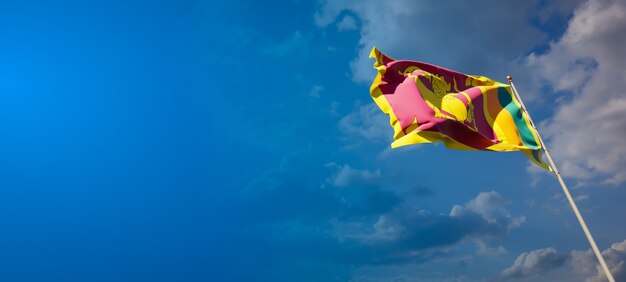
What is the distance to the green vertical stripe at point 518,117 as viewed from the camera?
67.2ft

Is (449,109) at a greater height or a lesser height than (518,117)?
greater

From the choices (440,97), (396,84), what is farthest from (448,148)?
(396,84)

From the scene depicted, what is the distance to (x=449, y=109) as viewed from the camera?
21.7 meters

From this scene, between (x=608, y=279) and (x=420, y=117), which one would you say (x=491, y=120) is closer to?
(x=420, y=117)

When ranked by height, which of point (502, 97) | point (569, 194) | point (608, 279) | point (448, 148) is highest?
point (502, 97)

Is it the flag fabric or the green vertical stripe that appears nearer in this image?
the flag fabric

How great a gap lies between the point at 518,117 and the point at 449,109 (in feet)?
10.6

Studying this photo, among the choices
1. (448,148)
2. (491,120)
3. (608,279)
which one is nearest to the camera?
(608,279)

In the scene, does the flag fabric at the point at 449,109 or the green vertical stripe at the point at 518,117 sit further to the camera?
the green vertical stripe at the point at 518,117

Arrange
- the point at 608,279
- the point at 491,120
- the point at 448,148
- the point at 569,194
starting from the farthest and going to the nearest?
the point at 491,120 → the point at 448,148 → the point at 569,194 → the point at 608,279

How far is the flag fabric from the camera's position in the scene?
19922 mm

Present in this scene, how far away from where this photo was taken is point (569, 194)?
57.1ft

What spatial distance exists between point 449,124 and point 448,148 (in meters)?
1.14

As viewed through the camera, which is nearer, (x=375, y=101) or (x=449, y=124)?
(x=449, y=124)
